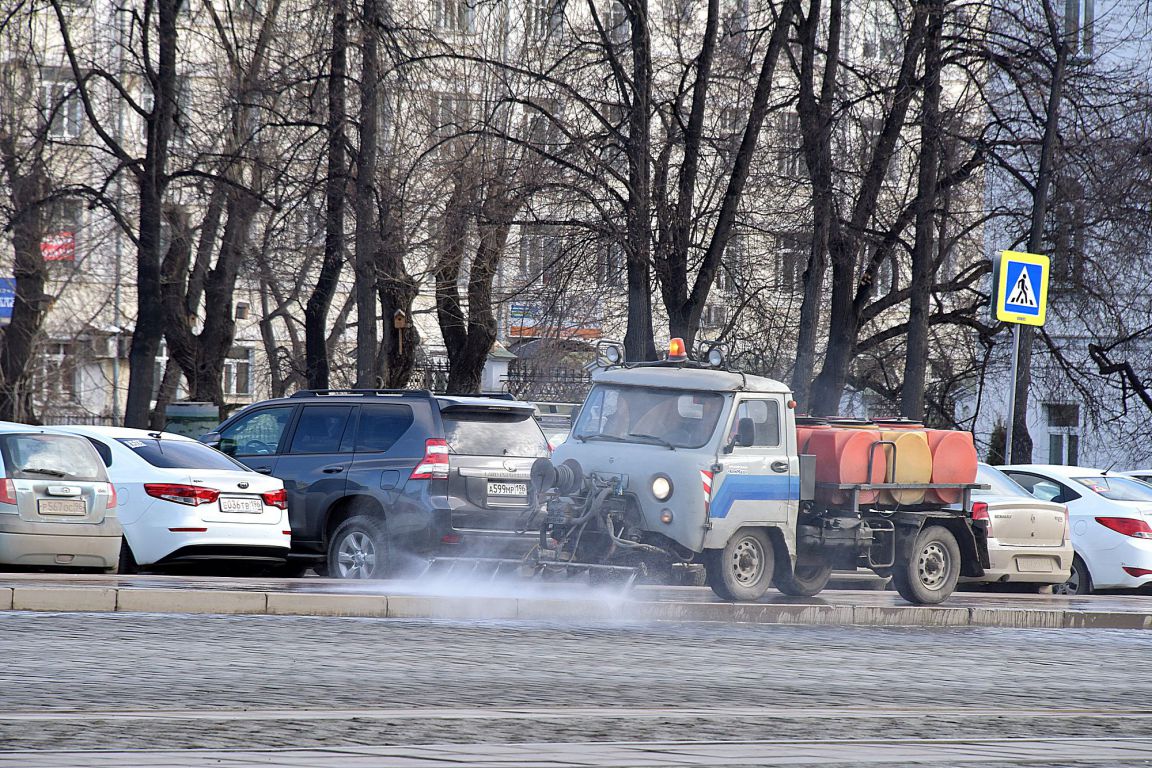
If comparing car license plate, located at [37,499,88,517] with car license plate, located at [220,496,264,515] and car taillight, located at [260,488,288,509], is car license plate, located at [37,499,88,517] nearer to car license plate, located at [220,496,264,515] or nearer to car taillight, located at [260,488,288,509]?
car license plate, located at [220,496,264,515]

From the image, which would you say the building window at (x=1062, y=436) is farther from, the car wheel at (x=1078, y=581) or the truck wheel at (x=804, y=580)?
the truck wheel at (x=804, y=580)

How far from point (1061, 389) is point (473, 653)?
1765 centimetres

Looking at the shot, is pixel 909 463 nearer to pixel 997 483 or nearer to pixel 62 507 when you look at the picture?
pixel 997 483

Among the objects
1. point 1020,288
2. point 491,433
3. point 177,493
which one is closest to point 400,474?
point 491,433

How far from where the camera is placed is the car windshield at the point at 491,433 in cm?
1546

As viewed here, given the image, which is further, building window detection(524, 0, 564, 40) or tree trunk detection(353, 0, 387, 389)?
building window detection(524, 0, 564, 40)

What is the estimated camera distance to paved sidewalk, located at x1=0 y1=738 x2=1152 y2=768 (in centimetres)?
624

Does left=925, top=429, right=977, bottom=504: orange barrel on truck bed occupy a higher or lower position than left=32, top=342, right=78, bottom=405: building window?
lower

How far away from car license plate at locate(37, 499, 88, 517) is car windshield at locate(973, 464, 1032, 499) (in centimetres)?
888

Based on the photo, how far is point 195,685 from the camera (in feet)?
28.6

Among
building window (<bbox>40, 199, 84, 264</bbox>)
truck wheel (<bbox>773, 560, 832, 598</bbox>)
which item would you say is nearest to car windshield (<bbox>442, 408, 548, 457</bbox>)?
truck wheel (<bbox>773, 560, 832, 598</bbox>)

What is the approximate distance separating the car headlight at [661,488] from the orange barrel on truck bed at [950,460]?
2.74 m

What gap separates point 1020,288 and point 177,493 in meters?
9.42

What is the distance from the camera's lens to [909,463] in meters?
15.0
